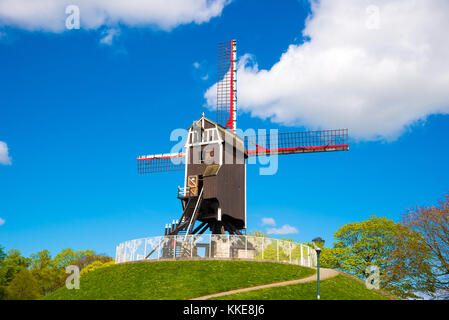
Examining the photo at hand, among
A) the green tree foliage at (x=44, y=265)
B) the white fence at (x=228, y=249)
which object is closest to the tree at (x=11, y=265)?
the green tree foliage at (x=44, y=265)

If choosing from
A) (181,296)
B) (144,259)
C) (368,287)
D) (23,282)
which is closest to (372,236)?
(368,287)

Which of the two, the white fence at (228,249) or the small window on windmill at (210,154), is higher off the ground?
the small window on windmill at (210,154)

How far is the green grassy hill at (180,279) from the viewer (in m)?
21.4

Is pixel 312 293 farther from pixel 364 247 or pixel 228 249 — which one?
pixel 364 247

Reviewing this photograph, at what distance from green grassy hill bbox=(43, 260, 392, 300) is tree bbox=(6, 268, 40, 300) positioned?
77.8 ft

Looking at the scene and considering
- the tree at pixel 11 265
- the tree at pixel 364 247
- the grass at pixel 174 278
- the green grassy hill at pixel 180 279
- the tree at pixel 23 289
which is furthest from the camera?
the tree at pixel 11 265

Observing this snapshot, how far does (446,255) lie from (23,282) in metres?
42.0

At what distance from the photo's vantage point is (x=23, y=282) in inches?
1860

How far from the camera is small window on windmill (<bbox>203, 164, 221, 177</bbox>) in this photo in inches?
1249

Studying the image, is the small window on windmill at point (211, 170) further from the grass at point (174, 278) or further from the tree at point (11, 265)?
the tree at point (11, 265)

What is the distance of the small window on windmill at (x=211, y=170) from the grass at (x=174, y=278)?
777 centimetres

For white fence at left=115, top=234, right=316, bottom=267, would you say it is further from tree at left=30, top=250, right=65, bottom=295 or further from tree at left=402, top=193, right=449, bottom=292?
tree at left=30, top=250, right=65, bottom=295

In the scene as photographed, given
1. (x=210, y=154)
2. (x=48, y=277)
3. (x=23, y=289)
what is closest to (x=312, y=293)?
(x=210, y=154)
